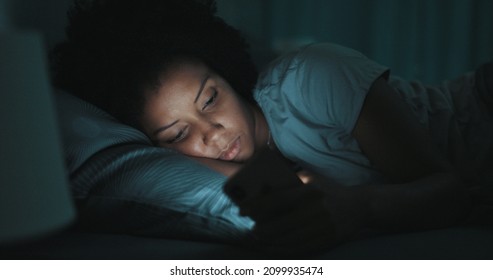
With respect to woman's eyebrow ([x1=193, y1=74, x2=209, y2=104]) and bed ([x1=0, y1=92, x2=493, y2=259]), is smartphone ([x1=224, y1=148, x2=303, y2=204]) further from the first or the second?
woman's eyebrow ([x1=193, y1=74, x2=209, y2=104])

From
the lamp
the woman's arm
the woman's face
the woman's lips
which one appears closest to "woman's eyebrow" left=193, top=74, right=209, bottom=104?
the woman's face

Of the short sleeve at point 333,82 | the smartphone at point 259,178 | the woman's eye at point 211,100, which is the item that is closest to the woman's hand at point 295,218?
the smartphone at point 259,178

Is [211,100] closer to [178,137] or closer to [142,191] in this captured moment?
[178,137]

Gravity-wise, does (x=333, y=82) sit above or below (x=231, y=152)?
above

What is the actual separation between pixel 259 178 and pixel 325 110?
370mm

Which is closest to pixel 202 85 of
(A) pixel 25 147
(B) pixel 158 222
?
(B) pixel 158 222

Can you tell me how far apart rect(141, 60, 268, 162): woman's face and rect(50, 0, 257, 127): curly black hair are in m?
0.03

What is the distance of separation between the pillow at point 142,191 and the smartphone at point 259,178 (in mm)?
45

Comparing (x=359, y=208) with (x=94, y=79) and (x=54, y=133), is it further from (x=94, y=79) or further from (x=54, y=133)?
(x=94, y=79)

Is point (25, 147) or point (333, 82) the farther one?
point (333, 82)

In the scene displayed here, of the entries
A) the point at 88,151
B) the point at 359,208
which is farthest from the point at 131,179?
the point at 359,208

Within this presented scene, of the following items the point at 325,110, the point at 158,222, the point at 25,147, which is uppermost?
the point at 25,147

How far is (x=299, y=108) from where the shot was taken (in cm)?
128

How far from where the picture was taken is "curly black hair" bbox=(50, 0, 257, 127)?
1.31 metres
